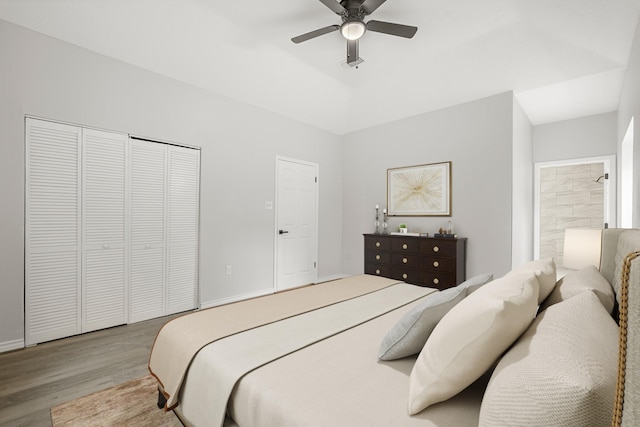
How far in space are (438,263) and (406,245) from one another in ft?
1.60

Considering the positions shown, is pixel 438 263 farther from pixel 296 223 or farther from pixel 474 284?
pixel 474 284

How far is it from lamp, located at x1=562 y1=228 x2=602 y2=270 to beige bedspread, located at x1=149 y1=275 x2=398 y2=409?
4.46 feet

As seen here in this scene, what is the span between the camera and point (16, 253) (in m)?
2.56

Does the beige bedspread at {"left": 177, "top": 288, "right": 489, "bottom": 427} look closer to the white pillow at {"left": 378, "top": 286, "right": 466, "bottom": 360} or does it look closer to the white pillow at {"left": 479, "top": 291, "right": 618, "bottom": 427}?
the white pillow at {"left": 378, "top": 286, "right": 466, "bottom": 360}

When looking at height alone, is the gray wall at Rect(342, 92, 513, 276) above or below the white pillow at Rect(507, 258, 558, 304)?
above

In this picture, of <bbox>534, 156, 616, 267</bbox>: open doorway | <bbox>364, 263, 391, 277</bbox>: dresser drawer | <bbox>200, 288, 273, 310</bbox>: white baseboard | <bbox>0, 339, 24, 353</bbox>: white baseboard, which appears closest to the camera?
<bbox>0, 339, 24, 353</bbox>: white baseboard

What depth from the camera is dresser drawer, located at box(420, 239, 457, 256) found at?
3.75 meters

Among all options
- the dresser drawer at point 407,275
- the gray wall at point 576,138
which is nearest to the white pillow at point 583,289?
the dresser drawer at point 407,275

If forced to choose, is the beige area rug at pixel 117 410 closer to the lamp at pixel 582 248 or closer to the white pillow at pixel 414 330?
the white pillow at pixel 414 330

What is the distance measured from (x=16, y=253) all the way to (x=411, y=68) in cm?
460

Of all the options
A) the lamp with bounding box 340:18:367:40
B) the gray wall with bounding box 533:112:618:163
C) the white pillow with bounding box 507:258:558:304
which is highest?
the lamp with bounding box 340:18:367:40

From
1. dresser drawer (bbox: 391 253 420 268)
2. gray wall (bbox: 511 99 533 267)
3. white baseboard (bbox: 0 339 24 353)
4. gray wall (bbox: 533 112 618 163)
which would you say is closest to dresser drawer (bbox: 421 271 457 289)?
dresser drawer (bbox: 391 253 420 268)

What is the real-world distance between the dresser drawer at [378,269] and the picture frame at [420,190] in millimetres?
888

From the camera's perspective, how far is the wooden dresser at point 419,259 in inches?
148
